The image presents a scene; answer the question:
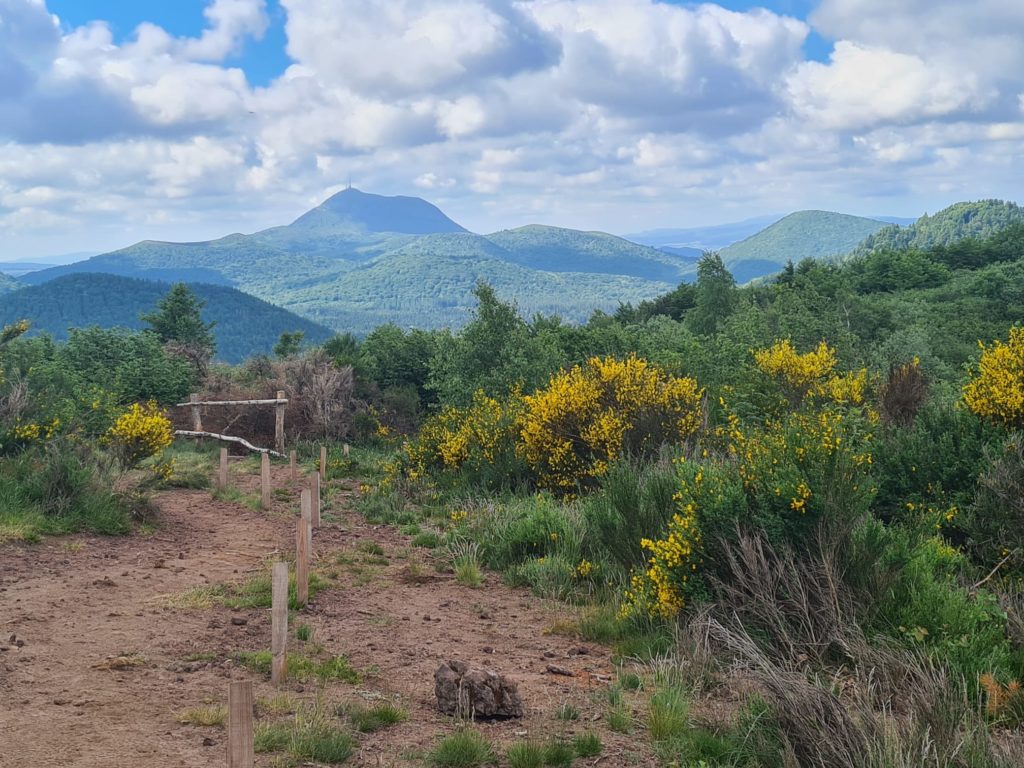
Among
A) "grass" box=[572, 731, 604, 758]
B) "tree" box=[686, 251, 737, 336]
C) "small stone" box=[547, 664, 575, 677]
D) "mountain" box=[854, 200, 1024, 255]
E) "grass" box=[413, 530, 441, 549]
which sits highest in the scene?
"mountain" box=[854, 200, 1024, 255]

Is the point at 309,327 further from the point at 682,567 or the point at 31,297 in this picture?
the point at 682,567

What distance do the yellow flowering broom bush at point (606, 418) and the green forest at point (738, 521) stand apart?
0.12 feet

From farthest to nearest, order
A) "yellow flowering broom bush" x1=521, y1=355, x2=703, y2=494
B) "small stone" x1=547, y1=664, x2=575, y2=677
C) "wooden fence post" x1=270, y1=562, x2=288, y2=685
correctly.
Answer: "yellow flowering broom bush" x1=521, y1=355, x2=703, y2=494, "small stone" x1=547, y1=664, x2=575, y2=677, "wooden fence post" x1=270, y1=562, x2=288, y2=685

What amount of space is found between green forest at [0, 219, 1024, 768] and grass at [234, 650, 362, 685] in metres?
1.91

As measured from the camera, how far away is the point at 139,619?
729cm

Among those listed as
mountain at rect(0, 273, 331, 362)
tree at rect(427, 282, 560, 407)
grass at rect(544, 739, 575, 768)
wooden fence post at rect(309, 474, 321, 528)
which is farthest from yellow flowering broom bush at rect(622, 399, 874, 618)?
mountain at rect(0, 273, 331, 362)

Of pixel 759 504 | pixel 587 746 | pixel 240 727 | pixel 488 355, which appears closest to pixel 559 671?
pixel 587 746

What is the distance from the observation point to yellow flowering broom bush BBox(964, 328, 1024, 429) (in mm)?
8758

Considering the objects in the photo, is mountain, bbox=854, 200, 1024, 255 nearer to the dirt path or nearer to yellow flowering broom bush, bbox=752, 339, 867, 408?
yellow flowering broom bush, bbox=752, 339, 867, 408

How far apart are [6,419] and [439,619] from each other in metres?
8.22

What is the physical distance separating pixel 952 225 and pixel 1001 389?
472 ft

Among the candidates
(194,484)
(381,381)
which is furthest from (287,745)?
(381,381)

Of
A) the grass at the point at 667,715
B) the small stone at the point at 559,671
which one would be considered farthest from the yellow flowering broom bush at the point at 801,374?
the grass at the point at 667,715

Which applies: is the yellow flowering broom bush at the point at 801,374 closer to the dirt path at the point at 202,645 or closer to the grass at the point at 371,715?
the dirt path at the point at 202,645
